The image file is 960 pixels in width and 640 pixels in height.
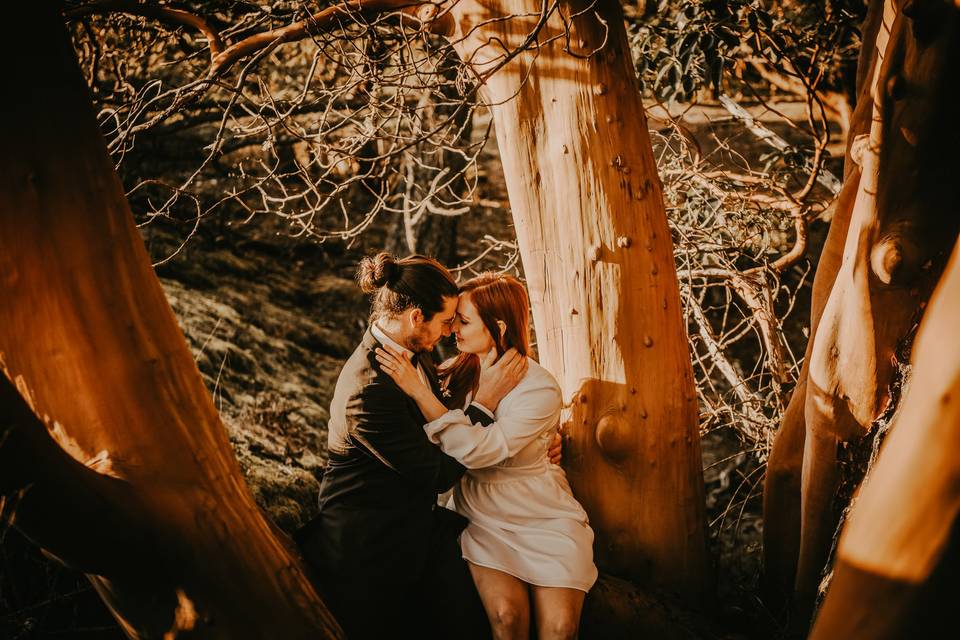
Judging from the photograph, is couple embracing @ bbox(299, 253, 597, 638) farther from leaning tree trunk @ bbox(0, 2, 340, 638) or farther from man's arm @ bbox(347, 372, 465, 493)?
leaning tree trunk @ bbox(0, 2, 340, 638)

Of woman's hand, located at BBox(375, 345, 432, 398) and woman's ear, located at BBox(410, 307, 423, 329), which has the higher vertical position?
woman's ear, located at BBox(410, 307, 423, 329)

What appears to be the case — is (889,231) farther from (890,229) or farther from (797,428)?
(797,428)

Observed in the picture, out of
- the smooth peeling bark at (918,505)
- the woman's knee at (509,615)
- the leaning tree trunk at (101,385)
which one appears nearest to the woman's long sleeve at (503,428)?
the woman's knee at (509,615)

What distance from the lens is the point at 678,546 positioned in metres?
2.93

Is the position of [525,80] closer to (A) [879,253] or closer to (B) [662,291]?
(B) [662,291]

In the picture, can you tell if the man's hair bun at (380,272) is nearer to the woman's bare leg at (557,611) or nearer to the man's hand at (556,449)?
the man's hand at (556,449)

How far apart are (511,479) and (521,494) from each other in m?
0.07

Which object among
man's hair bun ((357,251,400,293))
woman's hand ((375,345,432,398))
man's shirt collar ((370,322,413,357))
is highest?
man's hair bun ((357,251,400,293))

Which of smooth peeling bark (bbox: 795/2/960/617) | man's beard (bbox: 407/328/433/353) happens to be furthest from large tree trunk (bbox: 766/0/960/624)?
man's beard (bbox: 407/328/433/353)

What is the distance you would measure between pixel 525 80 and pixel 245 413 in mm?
3342

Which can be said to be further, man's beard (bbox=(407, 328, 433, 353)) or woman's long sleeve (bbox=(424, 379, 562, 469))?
man's beard (bbox=(407, 328, 433, 353))

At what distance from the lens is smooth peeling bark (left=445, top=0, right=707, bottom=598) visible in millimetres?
2641

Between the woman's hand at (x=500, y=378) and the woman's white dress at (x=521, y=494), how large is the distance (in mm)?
36

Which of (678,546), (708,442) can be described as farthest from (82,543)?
(708,442)
